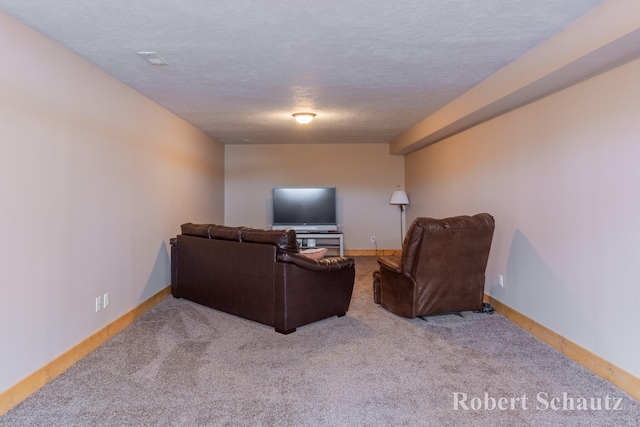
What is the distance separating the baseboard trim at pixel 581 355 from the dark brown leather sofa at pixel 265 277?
5.34 feet

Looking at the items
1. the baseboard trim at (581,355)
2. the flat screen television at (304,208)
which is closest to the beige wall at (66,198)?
the flat screen television at (304,208)

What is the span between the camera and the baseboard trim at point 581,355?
7.63ft

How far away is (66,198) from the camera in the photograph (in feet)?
8.96

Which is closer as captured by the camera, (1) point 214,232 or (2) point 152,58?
(2) point 152,58

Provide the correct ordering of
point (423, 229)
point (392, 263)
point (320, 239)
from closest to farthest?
point (423, 229) < point (392, 263) < point (320, 239)

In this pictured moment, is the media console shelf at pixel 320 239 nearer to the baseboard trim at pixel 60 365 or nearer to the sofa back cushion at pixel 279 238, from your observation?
the sofa back cushion at pixel 279 238

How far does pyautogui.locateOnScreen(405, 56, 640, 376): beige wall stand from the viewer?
2.38m

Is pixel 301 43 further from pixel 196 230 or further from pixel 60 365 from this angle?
pixel 60 365

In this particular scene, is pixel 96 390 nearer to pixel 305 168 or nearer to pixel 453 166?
pixel 453 166

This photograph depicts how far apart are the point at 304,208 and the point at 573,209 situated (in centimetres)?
510

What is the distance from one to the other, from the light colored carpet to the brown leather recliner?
0.23 m

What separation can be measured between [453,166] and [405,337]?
2835mm

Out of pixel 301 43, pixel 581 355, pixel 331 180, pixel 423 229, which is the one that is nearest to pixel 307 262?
pixel 423 229

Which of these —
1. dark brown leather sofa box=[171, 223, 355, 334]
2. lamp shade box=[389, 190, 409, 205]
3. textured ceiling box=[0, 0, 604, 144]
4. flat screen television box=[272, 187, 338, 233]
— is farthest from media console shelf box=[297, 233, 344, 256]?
textured ceiling box=[0, 0, 604, 144]
